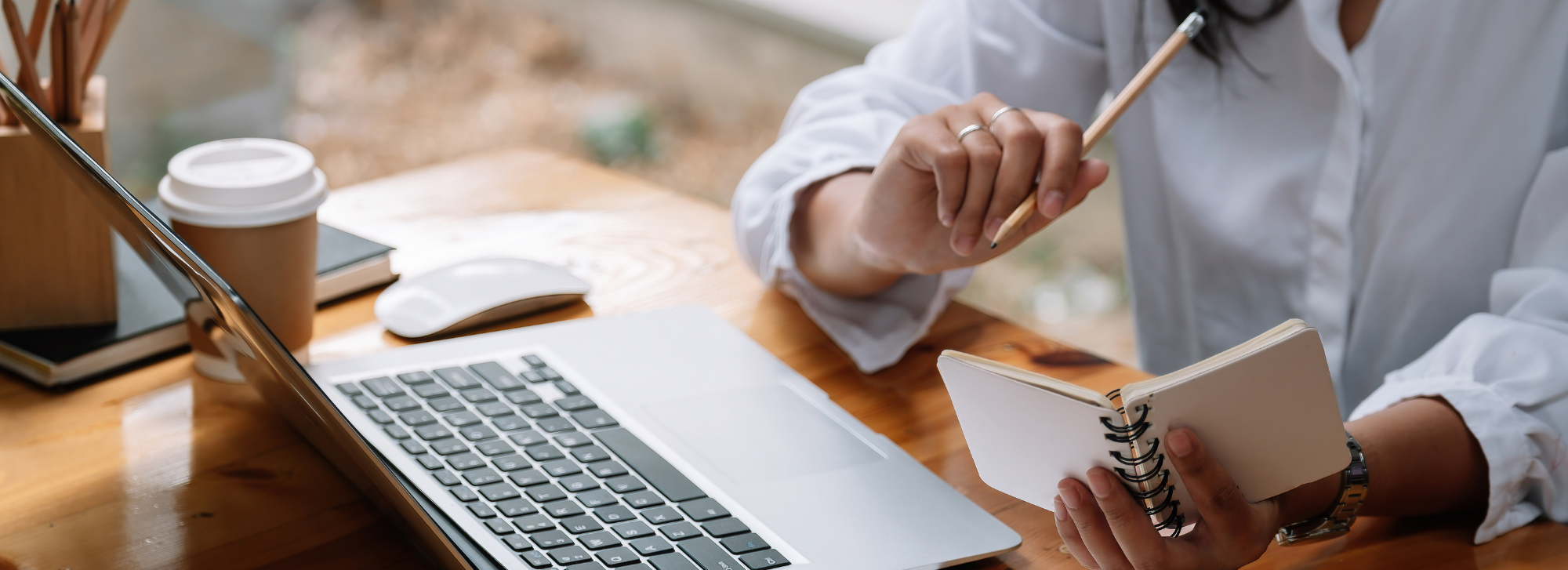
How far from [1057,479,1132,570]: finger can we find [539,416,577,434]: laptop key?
0.76 ft

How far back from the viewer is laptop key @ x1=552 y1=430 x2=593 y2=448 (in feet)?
1.67

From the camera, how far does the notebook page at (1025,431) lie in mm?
383

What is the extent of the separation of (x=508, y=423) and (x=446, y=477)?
2.2 inches

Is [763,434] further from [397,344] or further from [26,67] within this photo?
[26,67]

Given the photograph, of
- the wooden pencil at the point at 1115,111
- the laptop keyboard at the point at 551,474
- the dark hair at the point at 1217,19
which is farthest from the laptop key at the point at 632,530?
the dark hair at the point at 1217,19

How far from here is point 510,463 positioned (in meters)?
0.49

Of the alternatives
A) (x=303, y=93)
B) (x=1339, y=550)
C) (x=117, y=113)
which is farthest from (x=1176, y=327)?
(x=303, y=93)

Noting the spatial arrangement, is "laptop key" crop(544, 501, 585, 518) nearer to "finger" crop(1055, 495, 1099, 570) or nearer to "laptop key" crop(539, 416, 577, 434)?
"laptop key" crop(539, 416, 577, 434)

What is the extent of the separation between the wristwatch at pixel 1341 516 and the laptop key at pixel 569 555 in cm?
→ 29

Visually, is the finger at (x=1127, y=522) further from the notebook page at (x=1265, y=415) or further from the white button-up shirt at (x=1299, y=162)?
the white button-up shirt at (x=1299, y=162)

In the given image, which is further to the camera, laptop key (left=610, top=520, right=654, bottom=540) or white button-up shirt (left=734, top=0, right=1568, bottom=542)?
white button-up shirt (left=734, top=0, right=1568, bottom=542)

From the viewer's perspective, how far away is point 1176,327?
3.01 feet

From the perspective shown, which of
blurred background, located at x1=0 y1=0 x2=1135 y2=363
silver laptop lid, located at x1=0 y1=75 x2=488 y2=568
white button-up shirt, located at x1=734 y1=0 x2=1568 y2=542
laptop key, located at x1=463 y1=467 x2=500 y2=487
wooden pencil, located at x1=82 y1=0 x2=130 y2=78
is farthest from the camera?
blurred background, located at x1=0 y1=0 x2=1135 y2=363

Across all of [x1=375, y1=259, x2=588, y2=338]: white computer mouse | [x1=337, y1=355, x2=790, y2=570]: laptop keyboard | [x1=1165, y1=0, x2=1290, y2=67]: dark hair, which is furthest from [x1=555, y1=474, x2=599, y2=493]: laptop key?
[x1=1165, y1=0, x2=1290, y2=67]: dark hair
